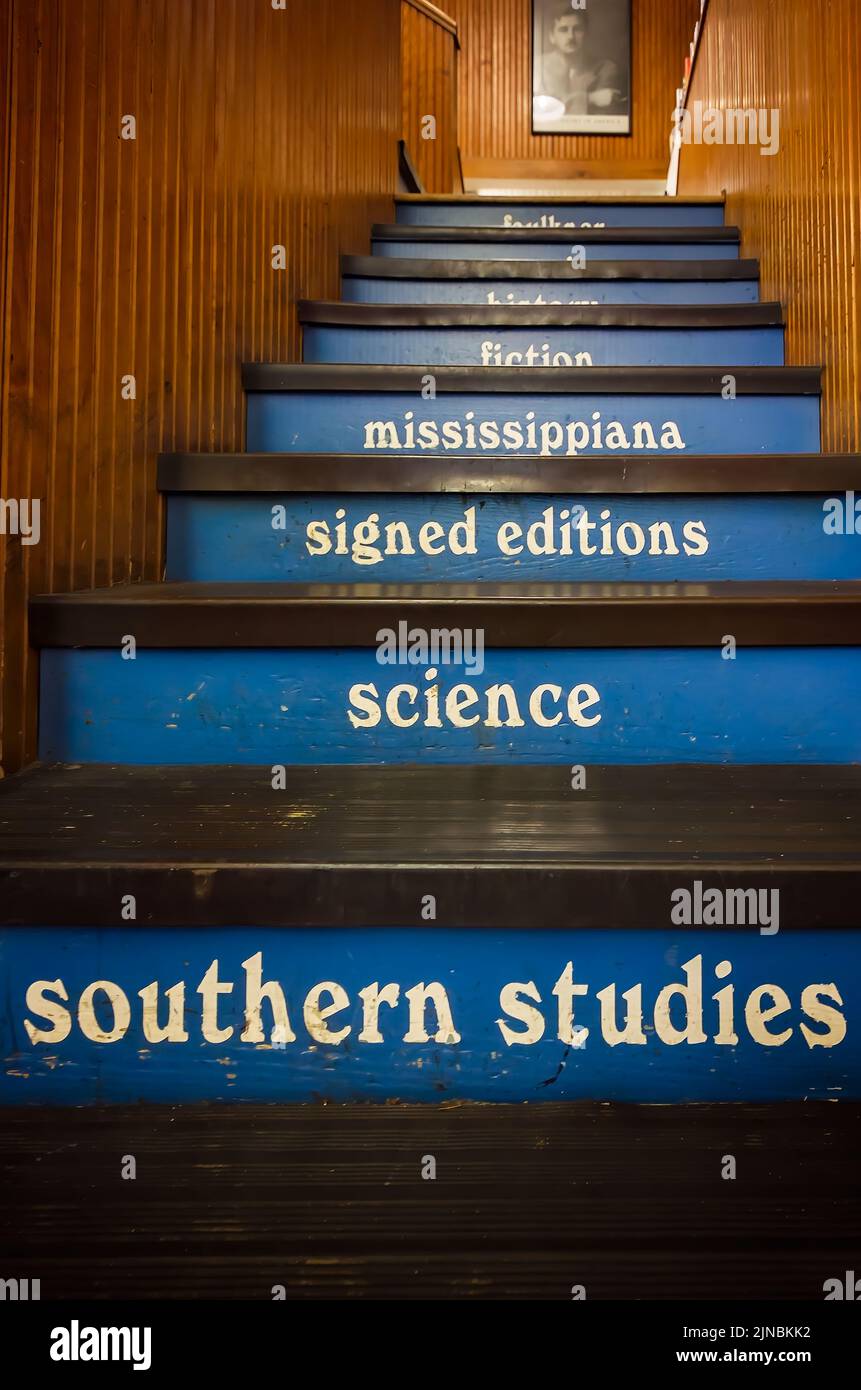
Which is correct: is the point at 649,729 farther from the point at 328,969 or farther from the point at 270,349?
the point at 270,349

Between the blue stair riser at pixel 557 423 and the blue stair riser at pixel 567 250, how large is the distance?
111cm

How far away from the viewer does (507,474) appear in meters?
1.34

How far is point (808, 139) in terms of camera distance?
6.59ft

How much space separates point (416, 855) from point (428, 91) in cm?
515

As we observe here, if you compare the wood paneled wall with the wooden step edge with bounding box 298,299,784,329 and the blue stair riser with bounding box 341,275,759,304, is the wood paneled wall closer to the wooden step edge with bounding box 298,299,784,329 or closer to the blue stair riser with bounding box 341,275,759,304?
the wooden step edge with bounding box 298,299,784,329

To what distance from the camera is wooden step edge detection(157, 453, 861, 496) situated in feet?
4.36

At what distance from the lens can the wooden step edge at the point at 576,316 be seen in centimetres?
202

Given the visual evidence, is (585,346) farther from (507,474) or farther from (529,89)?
(529,89)

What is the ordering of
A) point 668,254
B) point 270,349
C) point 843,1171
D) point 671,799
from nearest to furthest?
point 843,1171, point 671,799, point 270,349, point 668,254

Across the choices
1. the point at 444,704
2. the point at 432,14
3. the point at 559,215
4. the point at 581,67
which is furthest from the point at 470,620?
the point at 581,67

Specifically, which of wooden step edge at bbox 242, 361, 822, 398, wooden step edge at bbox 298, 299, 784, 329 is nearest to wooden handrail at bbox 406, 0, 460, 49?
wooden step edge at bbox 298, 299, 784, 329
